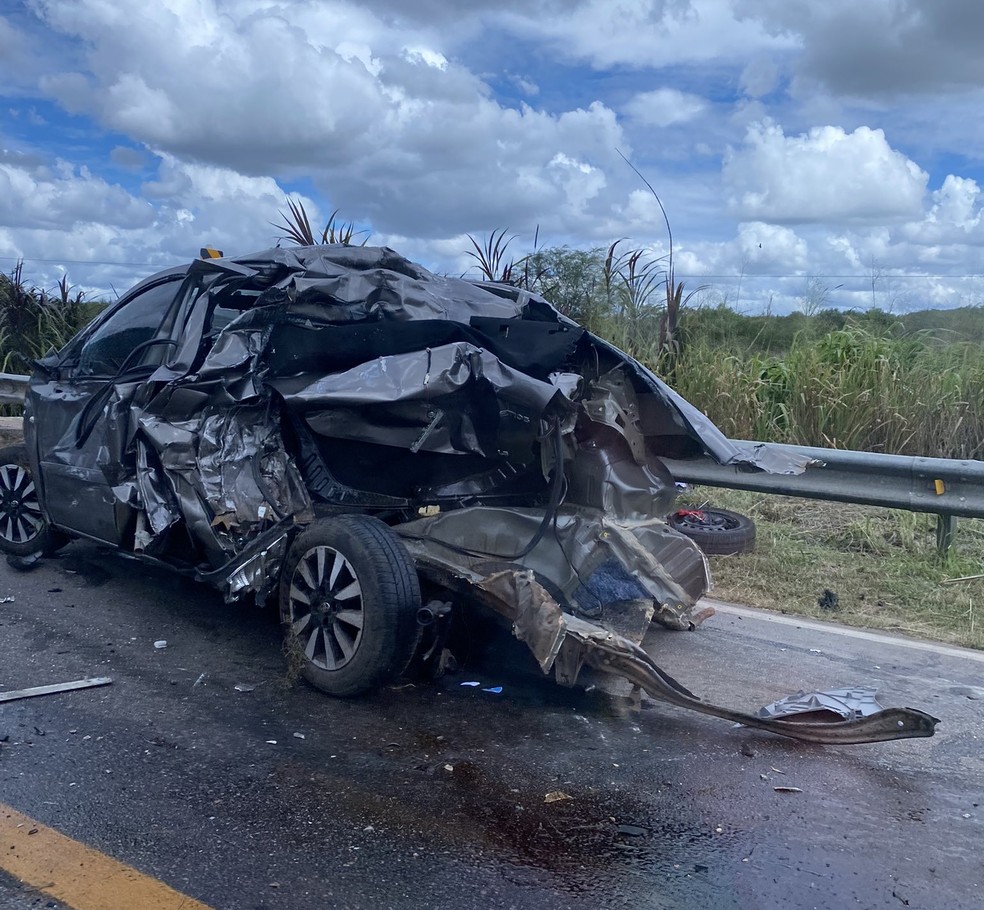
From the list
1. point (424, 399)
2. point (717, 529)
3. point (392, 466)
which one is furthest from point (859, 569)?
point (424, 399)

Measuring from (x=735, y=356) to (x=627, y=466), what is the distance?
550 centimetres

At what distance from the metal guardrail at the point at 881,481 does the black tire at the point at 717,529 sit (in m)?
0.25

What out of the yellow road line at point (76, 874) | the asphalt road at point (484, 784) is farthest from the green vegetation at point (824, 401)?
the yellow road line at point (76, 874)

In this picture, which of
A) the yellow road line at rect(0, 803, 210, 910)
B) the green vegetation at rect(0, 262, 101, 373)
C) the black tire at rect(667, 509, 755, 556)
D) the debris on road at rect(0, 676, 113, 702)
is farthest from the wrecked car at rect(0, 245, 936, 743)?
the green vegetation at rect(0, 262, 101, 373)

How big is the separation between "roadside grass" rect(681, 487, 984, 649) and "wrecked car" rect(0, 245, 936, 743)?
1.34 metres

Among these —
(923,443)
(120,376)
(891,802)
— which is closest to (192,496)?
(120,376)

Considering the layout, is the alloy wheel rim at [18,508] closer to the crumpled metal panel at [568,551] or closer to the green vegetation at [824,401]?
the green vegetation at [824,401]

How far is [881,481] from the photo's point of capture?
7.14 meters

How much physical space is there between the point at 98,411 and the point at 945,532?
18.3 ft

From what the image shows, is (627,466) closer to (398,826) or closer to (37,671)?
(398,826)

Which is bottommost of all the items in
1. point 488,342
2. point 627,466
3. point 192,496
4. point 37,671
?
point 37,671

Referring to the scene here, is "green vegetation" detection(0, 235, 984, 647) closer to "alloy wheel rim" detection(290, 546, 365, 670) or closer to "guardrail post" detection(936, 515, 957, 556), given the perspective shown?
"guardrail post" detection(936, 515, 957, 556)

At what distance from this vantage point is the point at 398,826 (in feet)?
11.3

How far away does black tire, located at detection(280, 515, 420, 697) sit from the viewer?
14.3 feet
